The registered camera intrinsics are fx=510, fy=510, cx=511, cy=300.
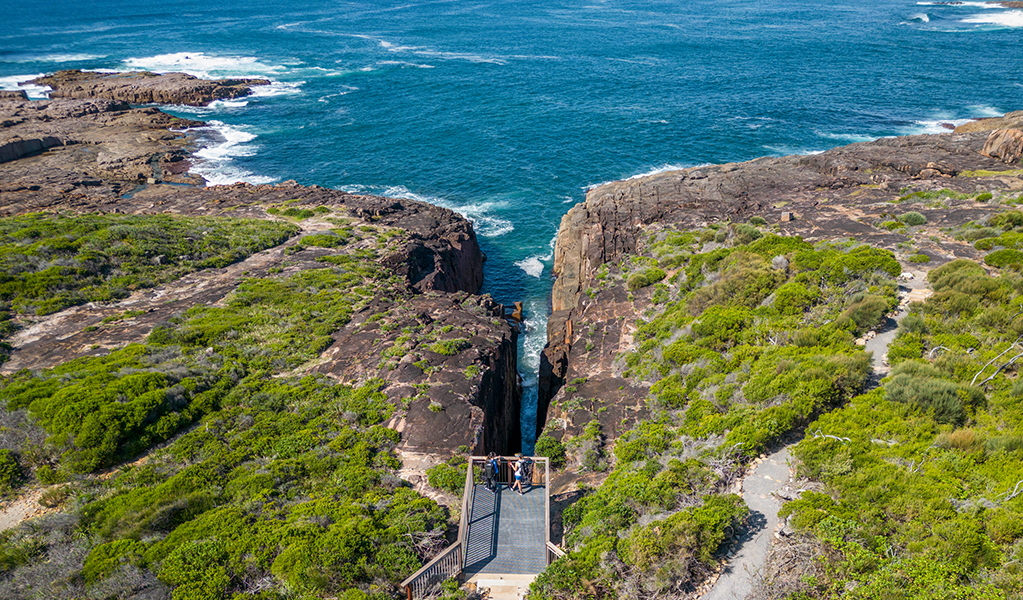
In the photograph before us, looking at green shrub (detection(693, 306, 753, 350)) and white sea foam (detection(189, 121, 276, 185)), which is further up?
white sea foam (detection(189, 121, 276, 185))

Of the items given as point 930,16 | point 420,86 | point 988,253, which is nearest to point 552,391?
point 988,253

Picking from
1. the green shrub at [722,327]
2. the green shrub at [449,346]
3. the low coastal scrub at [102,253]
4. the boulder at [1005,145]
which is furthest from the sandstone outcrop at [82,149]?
the boulder at [1005,145]

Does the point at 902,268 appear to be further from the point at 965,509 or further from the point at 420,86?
the point at 420,86

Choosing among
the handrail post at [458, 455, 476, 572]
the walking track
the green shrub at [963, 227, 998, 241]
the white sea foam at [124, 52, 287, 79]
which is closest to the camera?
the walking track

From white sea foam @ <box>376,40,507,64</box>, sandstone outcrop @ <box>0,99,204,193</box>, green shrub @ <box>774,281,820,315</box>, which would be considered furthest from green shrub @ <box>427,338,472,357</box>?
white sea foam @ <box>376,40,507,64</box>

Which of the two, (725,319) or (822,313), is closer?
(822,313)

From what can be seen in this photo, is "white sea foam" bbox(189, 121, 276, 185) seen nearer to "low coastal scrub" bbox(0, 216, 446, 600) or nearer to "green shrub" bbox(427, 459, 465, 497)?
"low coastal scrub" bbox(0, 216, 446, 600)

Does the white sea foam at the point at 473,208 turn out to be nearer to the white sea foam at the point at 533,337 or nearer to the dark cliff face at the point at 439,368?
the white sea foam at the point at 533,337

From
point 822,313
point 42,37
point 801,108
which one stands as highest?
point 42,37
